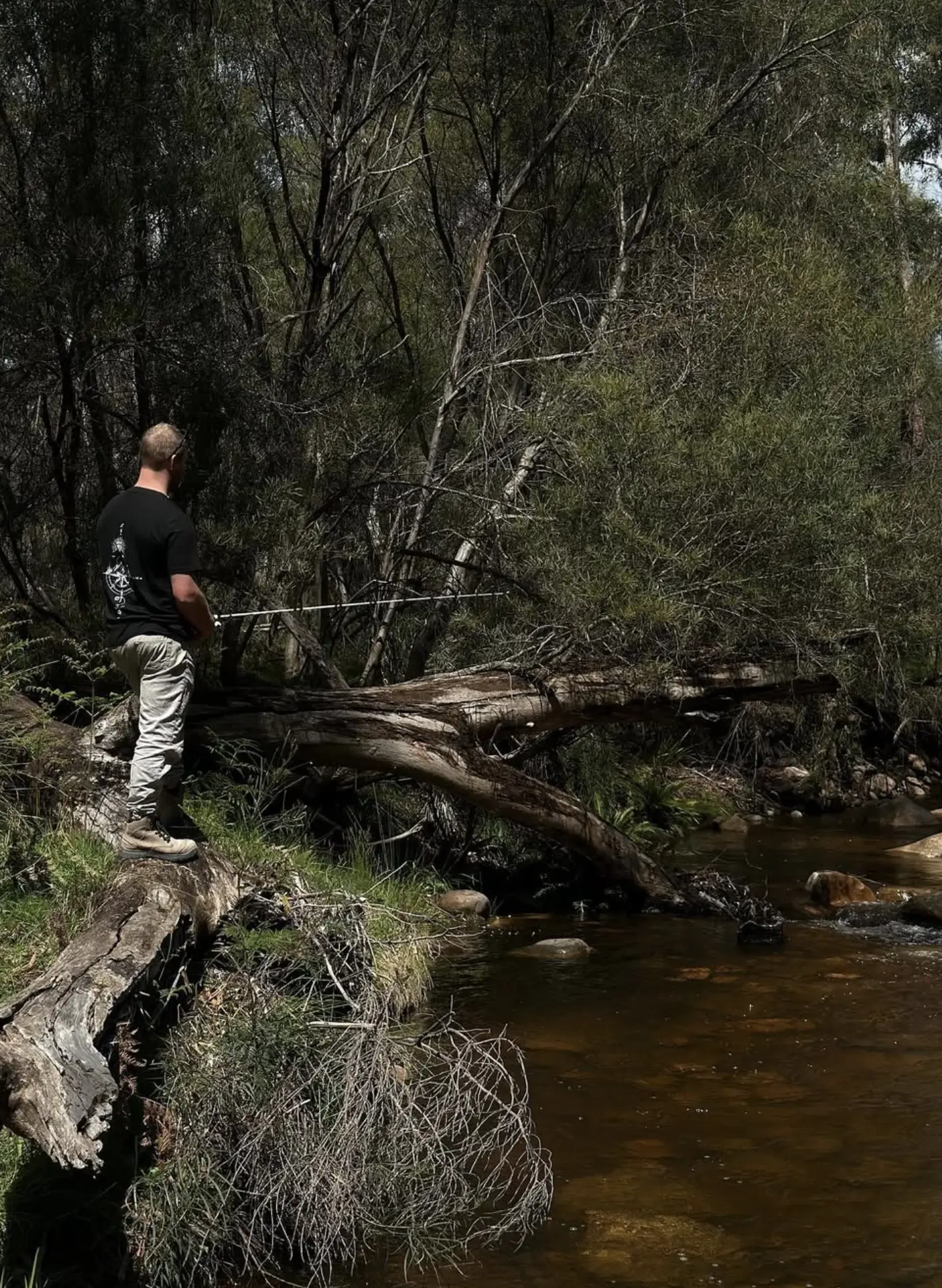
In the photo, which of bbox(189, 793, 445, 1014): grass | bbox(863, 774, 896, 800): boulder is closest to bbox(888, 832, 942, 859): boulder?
bbox(863, 774, 896, 800): boulder

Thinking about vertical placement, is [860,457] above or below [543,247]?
below

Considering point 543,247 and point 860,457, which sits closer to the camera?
point 860,457

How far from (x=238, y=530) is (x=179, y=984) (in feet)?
16.0

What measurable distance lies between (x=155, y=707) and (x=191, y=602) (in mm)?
470

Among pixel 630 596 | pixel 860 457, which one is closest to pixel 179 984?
pixel 630 596

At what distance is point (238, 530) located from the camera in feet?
31.5

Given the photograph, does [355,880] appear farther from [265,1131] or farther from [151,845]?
[265,1131]

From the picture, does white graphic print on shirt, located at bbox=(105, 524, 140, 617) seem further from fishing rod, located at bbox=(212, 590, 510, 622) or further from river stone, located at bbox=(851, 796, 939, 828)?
river stone, located at bbox=(851, 796, 939, 828)

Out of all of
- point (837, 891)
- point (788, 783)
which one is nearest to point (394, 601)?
point (837, 891)

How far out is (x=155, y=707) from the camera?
5766 mm

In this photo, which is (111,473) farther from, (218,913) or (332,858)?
(218,913)

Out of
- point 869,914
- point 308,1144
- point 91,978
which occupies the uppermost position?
point 91,978

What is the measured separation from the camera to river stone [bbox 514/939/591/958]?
9.26m

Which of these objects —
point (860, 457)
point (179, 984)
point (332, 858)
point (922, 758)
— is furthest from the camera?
point (922, 758)
